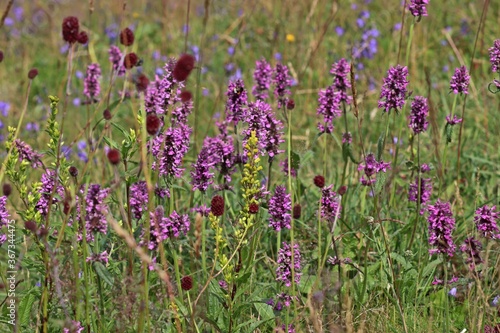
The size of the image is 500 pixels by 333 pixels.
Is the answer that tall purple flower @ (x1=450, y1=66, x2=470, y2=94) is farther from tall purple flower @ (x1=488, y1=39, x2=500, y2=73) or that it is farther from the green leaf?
the green leaf

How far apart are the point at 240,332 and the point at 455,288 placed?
29.4 inches

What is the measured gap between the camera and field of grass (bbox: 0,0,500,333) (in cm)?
202

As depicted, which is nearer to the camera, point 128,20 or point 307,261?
point 307,261

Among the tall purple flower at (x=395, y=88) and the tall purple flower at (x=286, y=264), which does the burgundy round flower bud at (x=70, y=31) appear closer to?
the tall purple flower at (x=286, y=264)

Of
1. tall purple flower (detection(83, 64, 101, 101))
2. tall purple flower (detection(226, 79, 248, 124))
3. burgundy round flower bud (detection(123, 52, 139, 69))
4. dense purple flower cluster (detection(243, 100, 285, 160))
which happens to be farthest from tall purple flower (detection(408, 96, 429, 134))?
tall purple flower (detection(83, 64, 101, 101))

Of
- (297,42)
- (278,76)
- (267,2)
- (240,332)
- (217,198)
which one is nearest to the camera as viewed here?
(217,198)

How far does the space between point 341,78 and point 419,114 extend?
14.6 inches

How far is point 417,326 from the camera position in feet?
7.55

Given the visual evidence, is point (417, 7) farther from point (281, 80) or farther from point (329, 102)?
point (281, 80)

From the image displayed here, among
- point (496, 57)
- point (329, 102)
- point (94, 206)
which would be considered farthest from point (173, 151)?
point (496, 57)

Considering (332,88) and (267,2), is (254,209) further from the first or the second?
(267,2)

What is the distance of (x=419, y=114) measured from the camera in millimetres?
2518

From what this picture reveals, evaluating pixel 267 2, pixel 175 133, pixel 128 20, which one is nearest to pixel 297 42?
pixel 267 2

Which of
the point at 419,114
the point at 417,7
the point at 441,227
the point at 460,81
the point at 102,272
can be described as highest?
the point at 417,7
